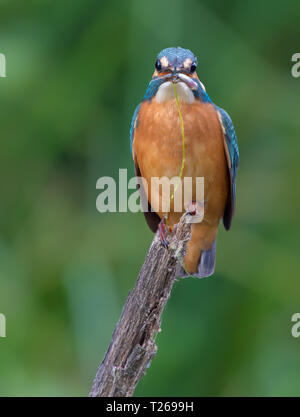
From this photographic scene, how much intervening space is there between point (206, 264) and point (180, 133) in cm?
114

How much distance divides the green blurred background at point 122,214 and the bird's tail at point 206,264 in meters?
0.26

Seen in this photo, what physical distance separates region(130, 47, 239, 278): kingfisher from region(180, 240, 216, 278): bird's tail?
447mm

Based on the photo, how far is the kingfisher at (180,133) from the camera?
447 cm

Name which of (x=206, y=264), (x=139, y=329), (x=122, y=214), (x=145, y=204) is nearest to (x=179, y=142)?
(x=145, y=204)

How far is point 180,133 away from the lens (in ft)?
14.9

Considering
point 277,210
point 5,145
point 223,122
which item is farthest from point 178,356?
point 5,145

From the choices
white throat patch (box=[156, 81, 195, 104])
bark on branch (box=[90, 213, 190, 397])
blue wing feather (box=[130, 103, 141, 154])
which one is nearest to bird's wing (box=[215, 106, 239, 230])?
white throat patch (box=[156, 81, 195, 104])

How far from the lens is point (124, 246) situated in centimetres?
560

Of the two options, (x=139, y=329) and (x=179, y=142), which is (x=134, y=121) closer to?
(x=179, y=142)

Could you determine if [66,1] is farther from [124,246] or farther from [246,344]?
[246,344]

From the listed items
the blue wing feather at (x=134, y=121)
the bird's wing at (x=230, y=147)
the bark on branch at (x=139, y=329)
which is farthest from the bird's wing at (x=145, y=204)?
the bark on branch at (x=139, y=329)

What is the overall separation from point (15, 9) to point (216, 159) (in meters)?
2.24

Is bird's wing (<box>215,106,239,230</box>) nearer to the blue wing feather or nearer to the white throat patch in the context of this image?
the white throat patch

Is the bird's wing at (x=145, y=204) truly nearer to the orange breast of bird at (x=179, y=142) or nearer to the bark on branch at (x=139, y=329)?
the orange breast of bird at (x=179, y=142)
